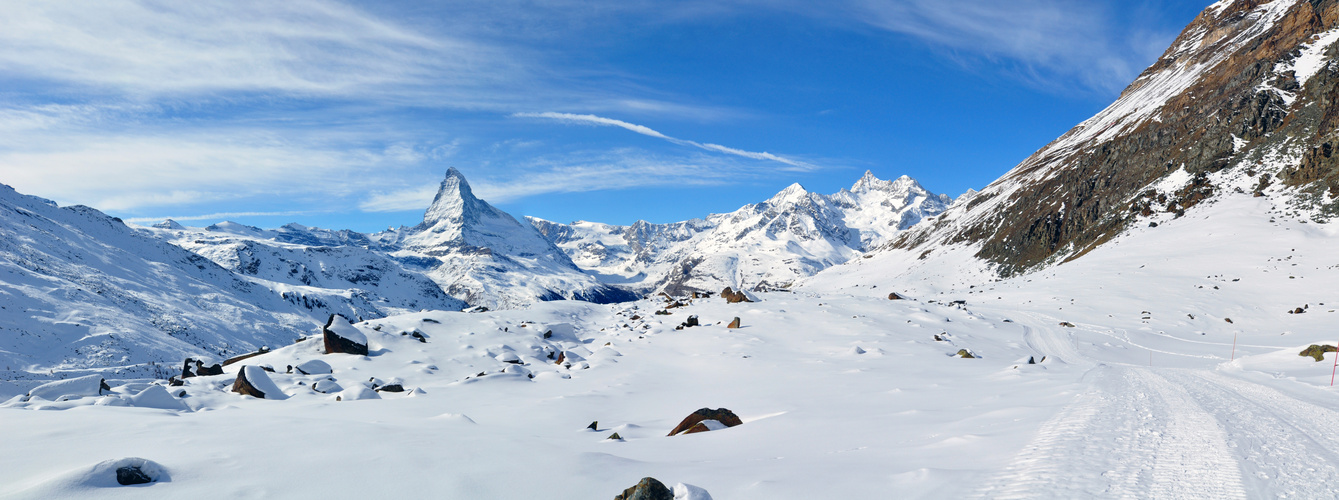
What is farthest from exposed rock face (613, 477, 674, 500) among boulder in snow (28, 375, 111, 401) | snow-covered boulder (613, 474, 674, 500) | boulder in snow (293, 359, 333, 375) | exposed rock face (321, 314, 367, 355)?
exposed rock face (321, 314, 367, 355)

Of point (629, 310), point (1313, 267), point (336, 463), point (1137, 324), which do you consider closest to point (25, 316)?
point (629, 310)

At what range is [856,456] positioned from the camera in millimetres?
6477

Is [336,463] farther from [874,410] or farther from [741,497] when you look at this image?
[874,410]

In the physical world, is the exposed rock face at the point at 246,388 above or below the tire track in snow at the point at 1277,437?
below

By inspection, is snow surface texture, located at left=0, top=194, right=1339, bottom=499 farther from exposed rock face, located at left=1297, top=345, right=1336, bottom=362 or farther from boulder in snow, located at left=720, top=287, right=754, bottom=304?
boulder in snow, located at left=720, top=287, right=754, bottom=304

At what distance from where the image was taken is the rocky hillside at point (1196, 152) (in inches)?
2074

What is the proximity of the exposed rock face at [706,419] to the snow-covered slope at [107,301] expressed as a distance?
56.1 metres

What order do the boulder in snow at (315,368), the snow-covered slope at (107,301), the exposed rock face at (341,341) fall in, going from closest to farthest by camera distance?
the boulder in snow at (315,368) < the exposed rock face at (341,341) < the snow-covered slope at (107,301)

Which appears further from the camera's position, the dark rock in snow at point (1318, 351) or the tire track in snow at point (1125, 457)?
the dark rock in snow at point (1318, 351)

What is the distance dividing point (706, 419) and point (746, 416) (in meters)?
1.53

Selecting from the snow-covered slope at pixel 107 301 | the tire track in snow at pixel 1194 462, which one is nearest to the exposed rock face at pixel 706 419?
the tire track in snow at pixel 1194 462

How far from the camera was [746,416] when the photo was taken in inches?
416

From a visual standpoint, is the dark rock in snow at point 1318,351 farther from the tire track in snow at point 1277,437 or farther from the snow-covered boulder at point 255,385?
the snow-covered boulder at point 255,385

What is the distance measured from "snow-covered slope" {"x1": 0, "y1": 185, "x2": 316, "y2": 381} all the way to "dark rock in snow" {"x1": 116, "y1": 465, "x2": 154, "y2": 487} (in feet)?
181
